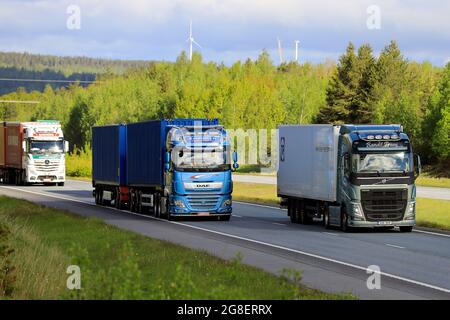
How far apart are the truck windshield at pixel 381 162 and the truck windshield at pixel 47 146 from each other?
39.1 metres

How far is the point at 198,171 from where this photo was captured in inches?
1471

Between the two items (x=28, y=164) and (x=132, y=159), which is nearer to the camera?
(x=132, y=159)

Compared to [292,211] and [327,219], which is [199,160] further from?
[327,219]

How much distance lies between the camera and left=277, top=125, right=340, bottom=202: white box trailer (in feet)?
111

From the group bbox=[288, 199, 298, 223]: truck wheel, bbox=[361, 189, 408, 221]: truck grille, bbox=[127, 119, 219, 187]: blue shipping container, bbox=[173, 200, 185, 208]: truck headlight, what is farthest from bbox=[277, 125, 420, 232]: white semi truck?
bbox=[127, 119, 219, 187]: blue shipping container

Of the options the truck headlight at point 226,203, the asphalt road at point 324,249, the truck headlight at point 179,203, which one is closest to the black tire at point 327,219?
the asphalt road at point 324,249

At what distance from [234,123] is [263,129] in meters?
3.11

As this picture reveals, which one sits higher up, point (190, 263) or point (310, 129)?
point (310, 129)

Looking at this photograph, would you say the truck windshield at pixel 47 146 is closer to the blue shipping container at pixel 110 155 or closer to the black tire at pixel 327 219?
the blue shipping container at pixel 110 155

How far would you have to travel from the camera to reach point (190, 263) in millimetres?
21719

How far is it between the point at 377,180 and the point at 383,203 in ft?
2.25

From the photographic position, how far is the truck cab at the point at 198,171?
37.4 meters
